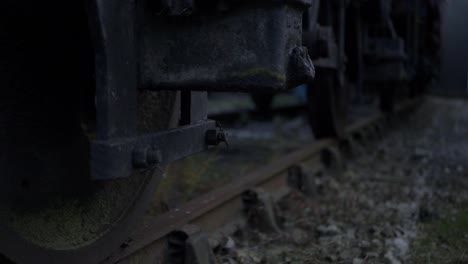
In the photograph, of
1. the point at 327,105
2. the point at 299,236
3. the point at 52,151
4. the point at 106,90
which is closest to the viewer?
the point at 106,90

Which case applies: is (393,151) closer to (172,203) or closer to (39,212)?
(172,203)

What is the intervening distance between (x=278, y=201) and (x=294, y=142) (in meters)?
2.31

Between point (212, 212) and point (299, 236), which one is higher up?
point (212, 212)

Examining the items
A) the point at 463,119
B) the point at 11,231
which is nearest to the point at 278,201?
the point at 11,231

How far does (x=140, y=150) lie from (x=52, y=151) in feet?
1.73

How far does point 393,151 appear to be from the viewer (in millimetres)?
Result: 5953

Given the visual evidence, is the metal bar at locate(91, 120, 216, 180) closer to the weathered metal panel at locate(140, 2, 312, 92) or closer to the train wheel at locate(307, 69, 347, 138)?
the weathered metal panel at locate(140, 2, 312, 92)

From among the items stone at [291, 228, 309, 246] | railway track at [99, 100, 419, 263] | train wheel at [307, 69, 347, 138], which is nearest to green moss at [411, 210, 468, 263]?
stone at [291, 228, 309, 246]

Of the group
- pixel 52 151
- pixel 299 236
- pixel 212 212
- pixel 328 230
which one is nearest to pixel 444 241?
pixel 328 230

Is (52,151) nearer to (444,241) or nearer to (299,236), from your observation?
(299,236)

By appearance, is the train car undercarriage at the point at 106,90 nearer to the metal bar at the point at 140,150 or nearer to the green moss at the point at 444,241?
the metal bar at the point at 140,150

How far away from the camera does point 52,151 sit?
205 cm

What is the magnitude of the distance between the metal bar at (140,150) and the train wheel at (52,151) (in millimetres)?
345

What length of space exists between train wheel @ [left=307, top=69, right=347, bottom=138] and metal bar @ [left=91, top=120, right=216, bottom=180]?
2603mm
